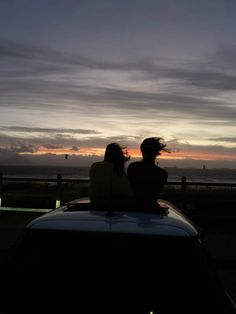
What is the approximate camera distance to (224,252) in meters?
11.2

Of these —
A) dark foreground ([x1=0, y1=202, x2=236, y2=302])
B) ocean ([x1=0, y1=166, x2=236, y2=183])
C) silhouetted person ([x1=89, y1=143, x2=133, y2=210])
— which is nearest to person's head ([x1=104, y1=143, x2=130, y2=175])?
silhouetted person ([x1=89, y1=143, x2=133, y2=210])

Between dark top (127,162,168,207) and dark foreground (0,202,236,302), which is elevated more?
dark top (127,162,168,207)

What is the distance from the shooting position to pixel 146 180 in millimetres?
6113

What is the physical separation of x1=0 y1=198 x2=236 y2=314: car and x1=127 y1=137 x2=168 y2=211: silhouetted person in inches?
90.1

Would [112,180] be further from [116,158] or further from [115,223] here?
[115,223]

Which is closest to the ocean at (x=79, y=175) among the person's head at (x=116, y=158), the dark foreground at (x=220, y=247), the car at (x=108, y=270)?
the dark foreground at (x=220, y=247)

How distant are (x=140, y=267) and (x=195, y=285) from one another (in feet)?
1.12

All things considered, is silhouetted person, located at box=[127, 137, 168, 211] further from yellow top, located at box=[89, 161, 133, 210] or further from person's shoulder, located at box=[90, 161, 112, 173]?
person's shoulder, located at box=[90, 161, 112, 173]

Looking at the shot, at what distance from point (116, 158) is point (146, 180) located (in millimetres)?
773

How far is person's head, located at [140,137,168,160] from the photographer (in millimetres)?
6449

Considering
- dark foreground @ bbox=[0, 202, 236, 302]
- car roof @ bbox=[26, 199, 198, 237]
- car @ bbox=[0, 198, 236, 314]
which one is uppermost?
car roof @ bbox=[26, 199, 198, 237]

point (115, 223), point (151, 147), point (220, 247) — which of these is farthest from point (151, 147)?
point (220, 247)

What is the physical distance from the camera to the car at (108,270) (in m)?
3.21

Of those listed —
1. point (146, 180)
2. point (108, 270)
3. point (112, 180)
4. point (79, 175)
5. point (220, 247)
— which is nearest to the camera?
point (108, 270)
